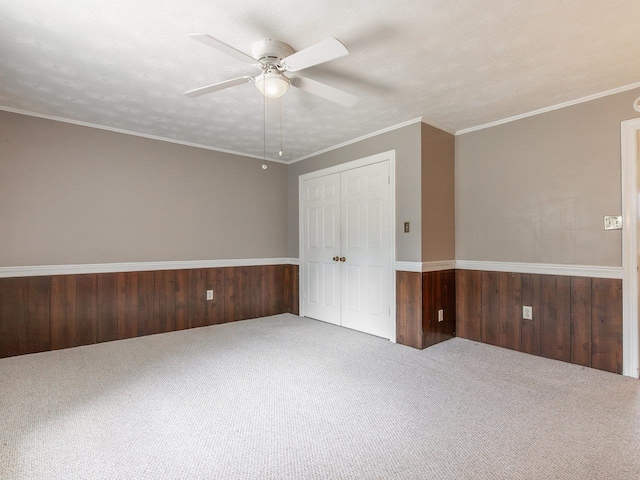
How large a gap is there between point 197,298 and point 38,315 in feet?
5.10

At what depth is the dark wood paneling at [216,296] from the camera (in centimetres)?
438

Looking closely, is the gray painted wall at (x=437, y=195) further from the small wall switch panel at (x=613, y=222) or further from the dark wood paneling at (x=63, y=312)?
the dark wood paneling at (x=63, y=312)

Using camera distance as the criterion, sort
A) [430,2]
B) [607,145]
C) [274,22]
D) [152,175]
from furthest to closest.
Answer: [152,175] < [607,145] < [274,22] < [430,2]

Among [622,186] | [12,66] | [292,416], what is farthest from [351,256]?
[12,66]

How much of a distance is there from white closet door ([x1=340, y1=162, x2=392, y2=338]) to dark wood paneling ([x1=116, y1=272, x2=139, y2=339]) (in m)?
2.45

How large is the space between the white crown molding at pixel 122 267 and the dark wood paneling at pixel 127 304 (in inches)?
4.0

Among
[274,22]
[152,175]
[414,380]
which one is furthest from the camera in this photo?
[152,175]

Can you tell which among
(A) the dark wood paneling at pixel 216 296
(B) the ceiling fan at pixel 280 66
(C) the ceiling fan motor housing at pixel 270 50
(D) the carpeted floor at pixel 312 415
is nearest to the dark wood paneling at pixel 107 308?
(D) the carpeted floor at pixel 312 415

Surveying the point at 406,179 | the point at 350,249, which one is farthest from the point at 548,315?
the point at 350,249

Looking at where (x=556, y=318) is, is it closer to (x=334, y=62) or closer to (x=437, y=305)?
(x=437, y=305)

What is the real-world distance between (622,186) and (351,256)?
2.60 meters

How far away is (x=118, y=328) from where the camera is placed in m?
3.72

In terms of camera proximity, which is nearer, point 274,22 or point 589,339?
point 274,22

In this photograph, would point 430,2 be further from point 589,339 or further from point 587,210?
point 589,339
